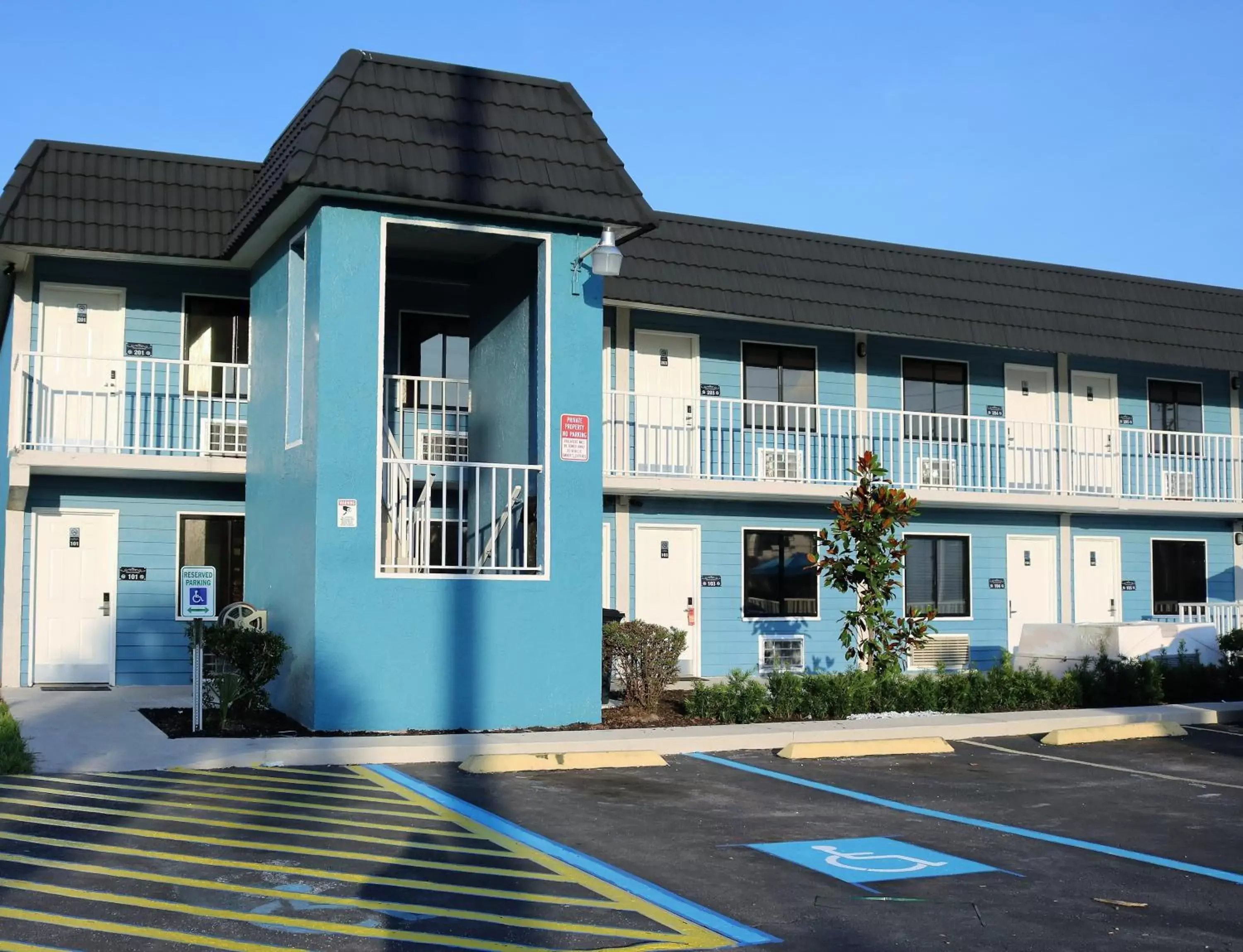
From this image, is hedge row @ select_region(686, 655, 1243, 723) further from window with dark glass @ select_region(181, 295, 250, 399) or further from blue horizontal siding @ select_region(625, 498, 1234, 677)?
window with dark glass @ select_region(181, 295, 250, 399)

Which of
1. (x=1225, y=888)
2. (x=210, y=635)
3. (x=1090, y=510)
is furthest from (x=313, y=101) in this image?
(x=1090, y=510)

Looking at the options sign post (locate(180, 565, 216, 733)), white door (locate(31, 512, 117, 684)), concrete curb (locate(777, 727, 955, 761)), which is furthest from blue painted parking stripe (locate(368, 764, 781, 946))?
white door (locate(31, 512, 117, 684))

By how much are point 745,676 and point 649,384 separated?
249 inches

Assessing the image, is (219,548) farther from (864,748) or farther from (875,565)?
(864,748)

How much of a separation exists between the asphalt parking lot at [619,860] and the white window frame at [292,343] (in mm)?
4408

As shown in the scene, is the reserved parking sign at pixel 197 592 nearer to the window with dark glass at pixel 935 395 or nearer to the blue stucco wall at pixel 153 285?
the blue stucco wall at pixel 153 285

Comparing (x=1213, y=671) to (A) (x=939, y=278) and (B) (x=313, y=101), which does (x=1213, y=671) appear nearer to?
(A) (x=939, y=278)

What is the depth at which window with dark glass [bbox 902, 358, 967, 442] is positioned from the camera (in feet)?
73.8

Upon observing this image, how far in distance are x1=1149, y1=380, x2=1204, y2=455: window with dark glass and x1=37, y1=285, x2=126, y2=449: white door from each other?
58.6 feet

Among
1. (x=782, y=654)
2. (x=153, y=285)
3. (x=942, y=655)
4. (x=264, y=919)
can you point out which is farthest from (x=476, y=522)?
(x=942, y=655)

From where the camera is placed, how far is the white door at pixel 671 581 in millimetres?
Result: 20172

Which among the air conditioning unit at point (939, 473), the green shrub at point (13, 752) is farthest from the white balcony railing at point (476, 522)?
the air conditioning unit at point (939, 473)

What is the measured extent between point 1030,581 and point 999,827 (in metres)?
14.6

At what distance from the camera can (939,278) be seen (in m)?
22.2
